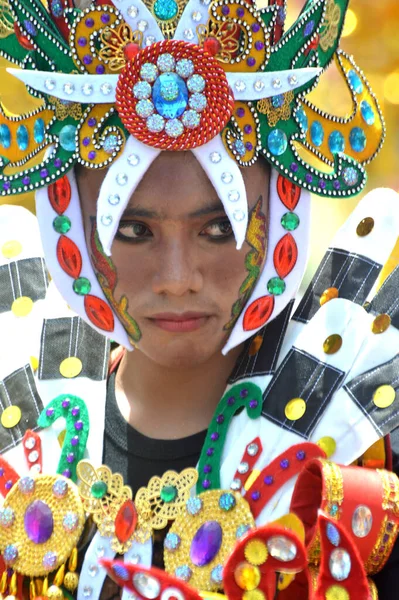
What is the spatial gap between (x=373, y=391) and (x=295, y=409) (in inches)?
5.5

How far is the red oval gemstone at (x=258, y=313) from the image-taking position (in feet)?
6.78

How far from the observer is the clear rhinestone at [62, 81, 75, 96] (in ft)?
6.37

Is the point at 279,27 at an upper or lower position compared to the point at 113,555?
upper

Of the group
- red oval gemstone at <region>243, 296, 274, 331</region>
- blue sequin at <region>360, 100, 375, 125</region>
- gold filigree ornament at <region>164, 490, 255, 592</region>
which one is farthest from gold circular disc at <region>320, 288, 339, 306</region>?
gold filigree ornament at <region>164, 490, 255, 592</region>

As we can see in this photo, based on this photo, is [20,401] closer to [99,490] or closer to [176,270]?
[99,490]

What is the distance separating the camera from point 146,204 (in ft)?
6.35

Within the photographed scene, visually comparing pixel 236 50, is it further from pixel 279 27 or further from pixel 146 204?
pixel 146 204

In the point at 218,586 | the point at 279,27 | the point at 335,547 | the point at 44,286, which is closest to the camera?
the point at 335,547

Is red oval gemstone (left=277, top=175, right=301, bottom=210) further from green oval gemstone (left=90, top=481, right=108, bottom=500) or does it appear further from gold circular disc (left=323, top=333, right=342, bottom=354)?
green oval gemstone (left=90, top=481, right=108, bottom=500)

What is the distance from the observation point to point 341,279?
2145mm

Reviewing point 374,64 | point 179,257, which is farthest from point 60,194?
point 374,64

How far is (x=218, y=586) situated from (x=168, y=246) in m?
0.57

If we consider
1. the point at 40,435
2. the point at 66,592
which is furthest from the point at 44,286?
the point at 66,592

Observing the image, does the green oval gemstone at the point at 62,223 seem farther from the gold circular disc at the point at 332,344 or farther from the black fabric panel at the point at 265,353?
the gold circular disc at the point at 332,344
